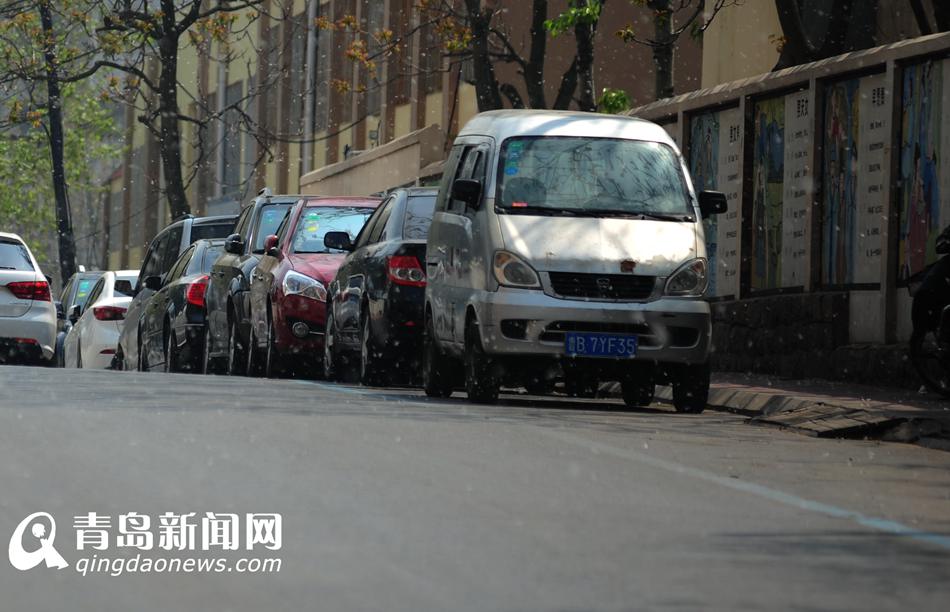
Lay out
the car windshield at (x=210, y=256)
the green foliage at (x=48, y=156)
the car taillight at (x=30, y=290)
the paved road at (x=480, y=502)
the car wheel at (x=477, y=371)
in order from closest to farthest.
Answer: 1. the paved road at (x=480, y=502)
2. the car wheel at (x=477, y=371)
3. the car windshield at (x=210, y=256)
4. the car taillight at (x=30, y=290)
5. the green foliage at (x=48, y=156)

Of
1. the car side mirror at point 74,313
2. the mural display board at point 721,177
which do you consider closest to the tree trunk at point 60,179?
the car side mirror at point 74,313

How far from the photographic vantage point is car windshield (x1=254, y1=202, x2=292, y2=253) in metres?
22.5

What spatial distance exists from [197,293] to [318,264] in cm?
330

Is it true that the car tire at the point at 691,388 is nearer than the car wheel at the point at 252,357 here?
Yes

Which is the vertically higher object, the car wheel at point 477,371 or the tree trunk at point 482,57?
the tree trunk at point 482,57

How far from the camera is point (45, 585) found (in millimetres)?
6727

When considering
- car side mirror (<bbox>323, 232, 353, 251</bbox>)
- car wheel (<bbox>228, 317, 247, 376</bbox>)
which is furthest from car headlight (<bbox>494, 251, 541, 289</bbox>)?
car wheel (<bbox>228, 317, 247, 376</bbox>)

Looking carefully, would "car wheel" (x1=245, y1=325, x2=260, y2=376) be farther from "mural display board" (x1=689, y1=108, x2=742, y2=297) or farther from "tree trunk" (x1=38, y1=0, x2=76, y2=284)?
"tree trunk" (x1=38, y1=0, x2=76, y2=284)

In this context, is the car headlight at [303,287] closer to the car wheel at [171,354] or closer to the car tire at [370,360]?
the car tire at [370,360]

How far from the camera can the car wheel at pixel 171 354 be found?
23.5 metres

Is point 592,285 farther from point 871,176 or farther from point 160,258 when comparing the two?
point 160,258

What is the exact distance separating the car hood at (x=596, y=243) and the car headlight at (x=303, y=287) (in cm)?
506

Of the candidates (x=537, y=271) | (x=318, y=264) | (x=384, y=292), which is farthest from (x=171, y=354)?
(x=537, y=271)

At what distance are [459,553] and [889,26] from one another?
19238 mm
